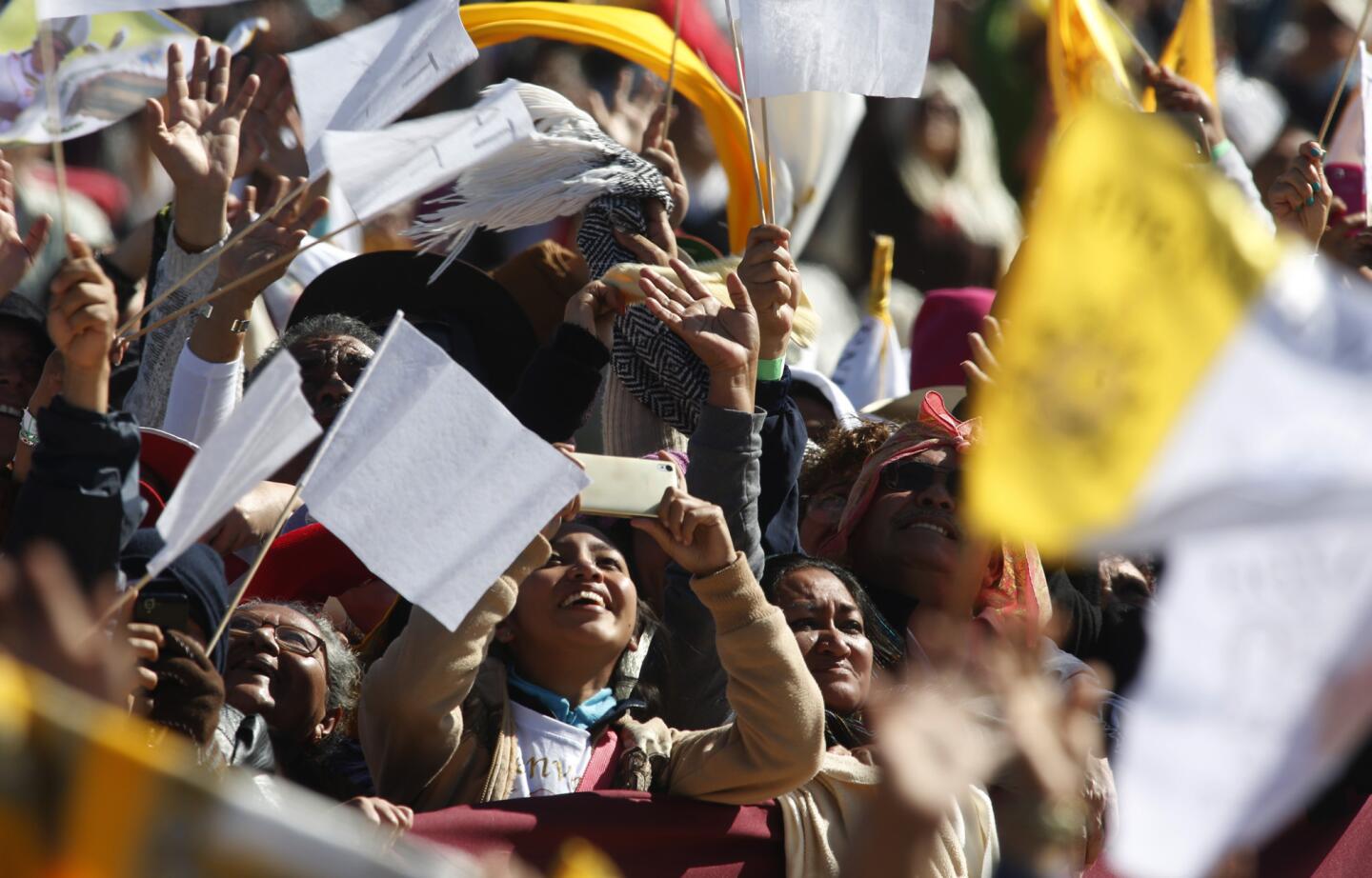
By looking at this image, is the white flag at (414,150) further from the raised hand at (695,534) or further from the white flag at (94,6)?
the raised hand at (695,534)

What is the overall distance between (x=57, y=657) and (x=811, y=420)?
334 cm

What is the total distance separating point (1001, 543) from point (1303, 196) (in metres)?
1.29

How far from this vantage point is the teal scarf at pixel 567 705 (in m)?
3.47

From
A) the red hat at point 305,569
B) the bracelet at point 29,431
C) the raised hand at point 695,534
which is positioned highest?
the raised hand at point 695,534

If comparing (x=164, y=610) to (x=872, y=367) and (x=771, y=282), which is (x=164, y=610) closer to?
(x=771, y=282)

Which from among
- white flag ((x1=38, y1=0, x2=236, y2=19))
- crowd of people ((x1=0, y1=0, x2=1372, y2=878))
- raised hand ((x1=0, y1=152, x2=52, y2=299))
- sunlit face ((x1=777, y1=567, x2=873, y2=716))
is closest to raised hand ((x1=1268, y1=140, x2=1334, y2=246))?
crowd of people ((x1=0, y1=0, x2=1372, y2=878))

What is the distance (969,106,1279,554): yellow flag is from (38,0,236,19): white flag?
6.60 feet

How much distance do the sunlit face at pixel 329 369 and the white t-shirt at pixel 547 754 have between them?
0.93 metres

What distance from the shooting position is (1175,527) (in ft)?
6.40

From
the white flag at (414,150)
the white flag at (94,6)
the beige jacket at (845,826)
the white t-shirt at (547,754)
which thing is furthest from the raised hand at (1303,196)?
the white flag at (94,6)

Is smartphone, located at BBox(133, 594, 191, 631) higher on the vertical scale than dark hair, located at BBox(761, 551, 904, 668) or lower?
higher

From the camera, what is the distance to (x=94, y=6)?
360 cm

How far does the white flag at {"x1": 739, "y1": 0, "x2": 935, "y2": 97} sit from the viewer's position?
4.09 m

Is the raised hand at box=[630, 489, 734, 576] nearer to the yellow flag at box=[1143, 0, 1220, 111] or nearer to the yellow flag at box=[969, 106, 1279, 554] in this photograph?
the yellow flag at box=[969, 106, 1279, 554]
